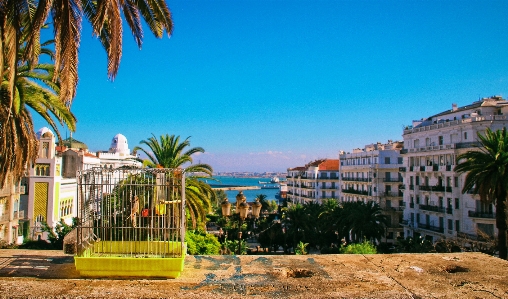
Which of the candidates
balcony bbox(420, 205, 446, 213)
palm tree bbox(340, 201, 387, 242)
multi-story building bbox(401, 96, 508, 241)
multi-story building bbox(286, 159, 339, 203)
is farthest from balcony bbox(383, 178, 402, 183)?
palm tree bbox(340, 201, 387, 242)

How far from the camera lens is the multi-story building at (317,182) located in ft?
244

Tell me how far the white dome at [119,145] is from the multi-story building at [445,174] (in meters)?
37.3

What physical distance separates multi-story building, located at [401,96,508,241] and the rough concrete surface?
28060 mm

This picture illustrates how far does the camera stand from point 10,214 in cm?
2859

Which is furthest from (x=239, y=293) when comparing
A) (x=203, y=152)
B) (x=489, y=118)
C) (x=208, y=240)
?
(x=489, y=118)

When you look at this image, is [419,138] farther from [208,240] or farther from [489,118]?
[208,240]

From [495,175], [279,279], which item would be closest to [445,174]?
[495,175]

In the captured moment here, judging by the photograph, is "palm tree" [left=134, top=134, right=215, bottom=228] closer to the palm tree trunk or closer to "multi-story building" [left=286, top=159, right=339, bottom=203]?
the palm tree trunk

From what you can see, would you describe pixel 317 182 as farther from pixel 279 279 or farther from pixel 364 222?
pixel 279 279

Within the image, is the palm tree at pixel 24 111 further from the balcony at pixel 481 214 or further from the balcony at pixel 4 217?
the balcony at pixel 481 214

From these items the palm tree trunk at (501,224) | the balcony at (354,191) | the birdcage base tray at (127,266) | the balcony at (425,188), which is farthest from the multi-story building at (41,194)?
the balcony at (354,191)

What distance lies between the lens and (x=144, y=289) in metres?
7.24

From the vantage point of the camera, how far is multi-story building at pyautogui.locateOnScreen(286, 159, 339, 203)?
74.3 m

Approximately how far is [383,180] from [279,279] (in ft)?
172
